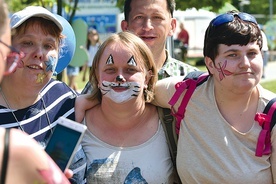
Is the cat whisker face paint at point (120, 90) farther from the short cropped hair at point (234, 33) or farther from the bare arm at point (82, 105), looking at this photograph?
the short cropped hair at point (234, 33)

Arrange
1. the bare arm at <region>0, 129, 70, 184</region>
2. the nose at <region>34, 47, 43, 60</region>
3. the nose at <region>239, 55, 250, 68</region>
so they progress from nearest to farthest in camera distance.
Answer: the bare arm at <region>0, 129, 70, 184</region>
the nose at <region>239, 55, 250, 68</region>
the nose at <region>34, 47, 43, 60</region>

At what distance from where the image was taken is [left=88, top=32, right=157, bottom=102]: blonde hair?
371 centimetres

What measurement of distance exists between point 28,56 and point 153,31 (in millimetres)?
1335

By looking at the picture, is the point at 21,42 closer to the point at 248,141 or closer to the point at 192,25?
the point at 248,141

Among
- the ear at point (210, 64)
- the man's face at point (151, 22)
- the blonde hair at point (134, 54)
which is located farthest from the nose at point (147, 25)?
the ear at point (210, 64)

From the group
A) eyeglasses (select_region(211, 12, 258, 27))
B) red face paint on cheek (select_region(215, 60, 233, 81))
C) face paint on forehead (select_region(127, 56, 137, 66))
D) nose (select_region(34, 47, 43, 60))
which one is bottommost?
red face paint on cheek (select_region(215, 60, 233, 81))

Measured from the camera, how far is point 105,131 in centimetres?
374

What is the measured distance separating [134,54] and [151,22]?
1102 millimetres

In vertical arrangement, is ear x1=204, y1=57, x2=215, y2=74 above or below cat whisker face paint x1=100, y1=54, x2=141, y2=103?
above

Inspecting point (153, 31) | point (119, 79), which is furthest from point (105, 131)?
point (153, 31)

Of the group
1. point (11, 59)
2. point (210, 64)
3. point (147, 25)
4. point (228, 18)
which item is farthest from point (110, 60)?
point (11, 59)

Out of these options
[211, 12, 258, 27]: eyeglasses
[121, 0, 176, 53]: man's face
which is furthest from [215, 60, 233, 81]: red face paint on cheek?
[121, 0, 176, 53]: man's face

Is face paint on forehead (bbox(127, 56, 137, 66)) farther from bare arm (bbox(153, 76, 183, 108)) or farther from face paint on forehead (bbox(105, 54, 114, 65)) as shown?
bare arm (bbox(153, 76, 183, 108))

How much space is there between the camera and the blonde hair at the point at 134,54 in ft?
12.2
